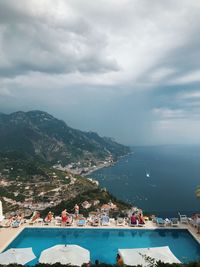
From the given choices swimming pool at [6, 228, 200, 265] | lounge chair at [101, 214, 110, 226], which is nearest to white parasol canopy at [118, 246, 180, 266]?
swimming pool at [6, 228, 200, 265]

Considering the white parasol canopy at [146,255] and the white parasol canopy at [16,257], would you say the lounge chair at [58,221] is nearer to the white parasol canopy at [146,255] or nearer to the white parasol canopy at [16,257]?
the white parasol canopy at [16,257]

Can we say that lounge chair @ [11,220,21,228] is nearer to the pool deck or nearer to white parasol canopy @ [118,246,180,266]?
the pool deck

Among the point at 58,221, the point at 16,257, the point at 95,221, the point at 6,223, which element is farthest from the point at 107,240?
the point at 6,223

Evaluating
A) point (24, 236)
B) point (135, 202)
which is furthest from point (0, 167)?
point (24, 236)

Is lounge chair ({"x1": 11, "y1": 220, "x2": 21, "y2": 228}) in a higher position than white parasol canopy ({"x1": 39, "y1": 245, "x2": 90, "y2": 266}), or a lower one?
lower

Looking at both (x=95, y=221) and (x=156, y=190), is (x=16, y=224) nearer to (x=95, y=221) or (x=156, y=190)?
(x=95, y=221)

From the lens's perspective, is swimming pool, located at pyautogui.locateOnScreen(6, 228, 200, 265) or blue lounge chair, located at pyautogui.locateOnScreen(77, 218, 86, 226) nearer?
swimming pool, located at pyautogui.locateOnScreen(6, 228, 200, 265)
